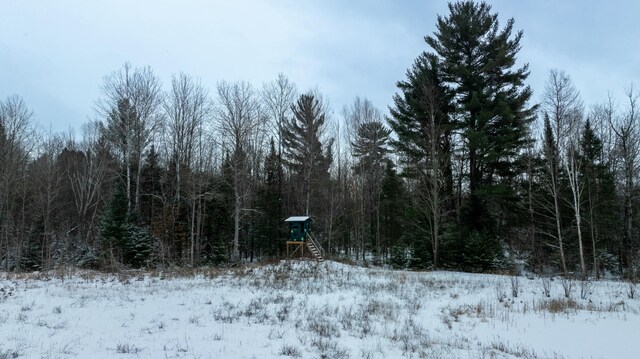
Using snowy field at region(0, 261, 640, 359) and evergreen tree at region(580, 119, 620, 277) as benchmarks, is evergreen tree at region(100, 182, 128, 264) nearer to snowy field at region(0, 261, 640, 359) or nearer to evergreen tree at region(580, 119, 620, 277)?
snowy field at region(0, 261, 640, 359)

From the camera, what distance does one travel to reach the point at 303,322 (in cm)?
830

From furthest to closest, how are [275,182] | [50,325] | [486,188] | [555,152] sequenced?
[275,182] < [486,188] < [555,152] < [50,325]

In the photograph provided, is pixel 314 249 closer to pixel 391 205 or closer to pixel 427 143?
pixel 427 143

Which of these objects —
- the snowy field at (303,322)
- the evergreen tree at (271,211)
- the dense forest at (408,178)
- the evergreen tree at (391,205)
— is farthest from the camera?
the evergreen tree at (391,205)

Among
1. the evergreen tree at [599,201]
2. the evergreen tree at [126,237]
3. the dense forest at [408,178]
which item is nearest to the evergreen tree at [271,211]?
the dense forest at [408,178]

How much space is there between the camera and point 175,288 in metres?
12.6

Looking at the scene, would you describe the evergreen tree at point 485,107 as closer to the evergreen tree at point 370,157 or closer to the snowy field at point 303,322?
the evergreen tree at point 370,157

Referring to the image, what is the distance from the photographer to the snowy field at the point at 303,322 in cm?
622

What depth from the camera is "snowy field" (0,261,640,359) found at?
6.22 meters

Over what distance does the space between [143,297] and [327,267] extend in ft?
40.4

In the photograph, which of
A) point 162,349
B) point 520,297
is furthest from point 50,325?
point 520,297

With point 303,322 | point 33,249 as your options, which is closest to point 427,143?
point 303,322

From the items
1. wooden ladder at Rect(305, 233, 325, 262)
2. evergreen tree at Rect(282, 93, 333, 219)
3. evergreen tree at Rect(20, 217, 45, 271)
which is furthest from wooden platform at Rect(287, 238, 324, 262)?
evergreen tree at Rect(20, 217, 45, 271)

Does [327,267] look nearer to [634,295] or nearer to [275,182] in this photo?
[634,295]
